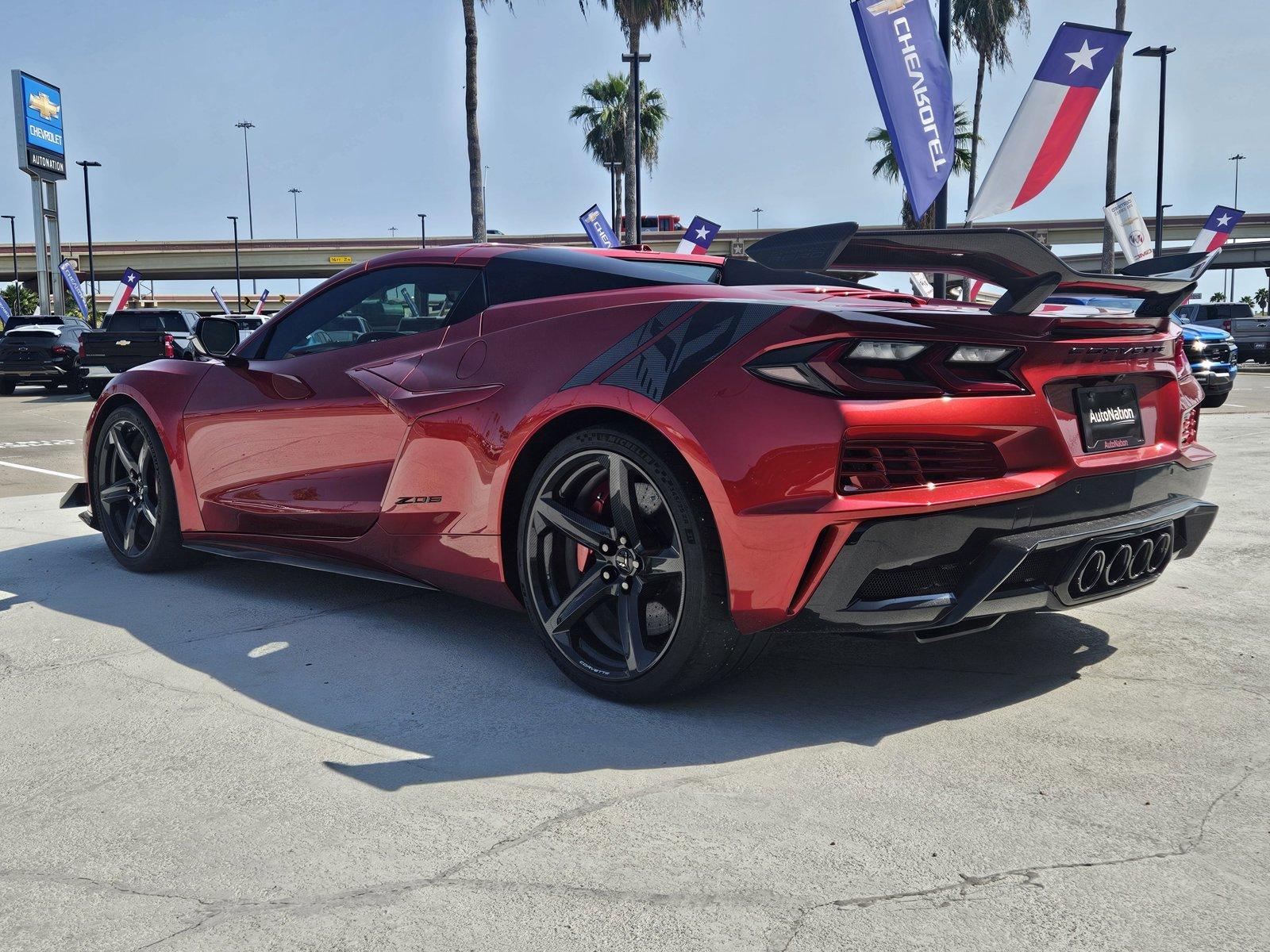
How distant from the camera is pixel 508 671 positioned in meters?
3.57

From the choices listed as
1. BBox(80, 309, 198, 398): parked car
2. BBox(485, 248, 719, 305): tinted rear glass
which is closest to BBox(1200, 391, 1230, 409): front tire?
BBox(485, 248, 719, 305): tinted rear glass

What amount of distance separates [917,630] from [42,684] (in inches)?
101

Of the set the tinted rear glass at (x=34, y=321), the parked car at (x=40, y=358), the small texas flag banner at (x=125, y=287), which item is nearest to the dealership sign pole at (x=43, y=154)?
the small texas flag banner at (x=125, y=287)

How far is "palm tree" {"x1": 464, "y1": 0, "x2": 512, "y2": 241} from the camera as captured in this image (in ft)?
81.0

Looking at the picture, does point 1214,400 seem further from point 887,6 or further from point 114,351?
point 114,351

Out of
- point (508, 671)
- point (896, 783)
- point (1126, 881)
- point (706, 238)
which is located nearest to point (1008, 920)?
point (1126, 881)

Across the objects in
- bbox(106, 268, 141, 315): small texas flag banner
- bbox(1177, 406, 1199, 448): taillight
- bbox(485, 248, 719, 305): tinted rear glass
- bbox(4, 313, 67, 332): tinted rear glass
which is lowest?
bbox(1177, 406, 1199, 448): taillight

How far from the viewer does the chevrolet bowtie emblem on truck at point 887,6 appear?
10977 millimetres

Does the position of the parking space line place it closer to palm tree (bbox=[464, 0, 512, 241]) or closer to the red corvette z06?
the red corvette z06

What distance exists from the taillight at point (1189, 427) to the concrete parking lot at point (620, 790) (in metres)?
0.68

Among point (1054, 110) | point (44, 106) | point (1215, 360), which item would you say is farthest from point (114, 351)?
point (44, 106)

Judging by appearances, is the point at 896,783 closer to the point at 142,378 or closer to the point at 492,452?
the point at 492,452

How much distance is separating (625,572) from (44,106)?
172ft

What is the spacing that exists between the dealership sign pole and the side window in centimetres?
4571
